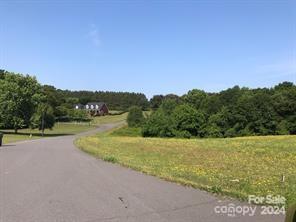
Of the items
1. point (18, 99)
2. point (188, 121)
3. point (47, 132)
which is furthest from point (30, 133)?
point (188, 121)

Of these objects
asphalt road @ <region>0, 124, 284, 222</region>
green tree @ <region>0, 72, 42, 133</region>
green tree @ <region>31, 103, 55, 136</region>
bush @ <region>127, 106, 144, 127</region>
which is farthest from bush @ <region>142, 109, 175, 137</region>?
asphalt road @ <region>0, 124, 284, 222</region>

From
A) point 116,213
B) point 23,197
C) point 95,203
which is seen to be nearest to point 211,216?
point 116,213

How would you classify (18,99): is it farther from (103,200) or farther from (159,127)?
(103,200)

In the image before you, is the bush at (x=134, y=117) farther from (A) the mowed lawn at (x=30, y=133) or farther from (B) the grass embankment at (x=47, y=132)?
(A) the mowed lawn at (x=30, y=133)

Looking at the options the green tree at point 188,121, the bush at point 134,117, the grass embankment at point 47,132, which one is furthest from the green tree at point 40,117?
the green tree at point 188,121

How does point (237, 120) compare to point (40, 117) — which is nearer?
point (237, 120)

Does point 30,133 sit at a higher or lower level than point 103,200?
lower

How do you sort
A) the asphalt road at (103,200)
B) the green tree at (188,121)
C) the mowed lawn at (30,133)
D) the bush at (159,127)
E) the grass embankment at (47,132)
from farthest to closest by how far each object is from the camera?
1. the bush at (159,127)
2. the green tree at (188,121)
3. the grass embankment at (47,132)
4. the mowed lawn at (30,133)
5. the asphalt road at (103,200)

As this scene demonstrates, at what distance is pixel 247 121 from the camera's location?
10406cm

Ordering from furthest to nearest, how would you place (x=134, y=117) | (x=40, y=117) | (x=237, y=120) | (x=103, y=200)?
(x=134, y=117)
(x=40, y=117)
(x=237, y=120)
(x=103, y=200)

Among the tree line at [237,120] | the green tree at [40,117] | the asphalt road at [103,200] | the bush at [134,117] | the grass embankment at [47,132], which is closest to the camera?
the asphalt road at [103,200]

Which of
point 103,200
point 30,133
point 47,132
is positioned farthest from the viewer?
point 47,132

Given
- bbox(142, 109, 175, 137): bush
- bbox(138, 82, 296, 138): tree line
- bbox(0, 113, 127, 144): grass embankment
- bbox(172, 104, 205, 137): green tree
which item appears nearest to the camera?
bbox(0, 113, 127, 144): grass embankment

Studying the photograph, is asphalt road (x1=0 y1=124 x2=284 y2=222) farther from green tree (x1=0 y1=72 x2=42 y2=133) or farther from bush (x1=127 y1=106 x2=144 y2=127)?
bush (x1=127 y1=106 x2=144 y2=127)
